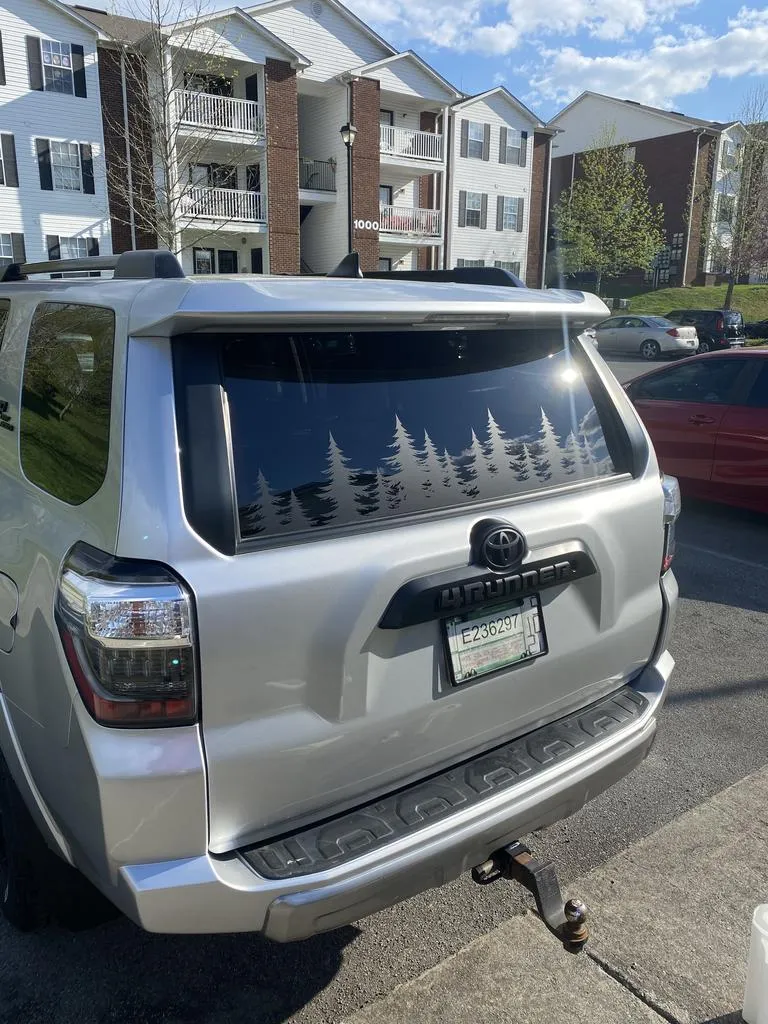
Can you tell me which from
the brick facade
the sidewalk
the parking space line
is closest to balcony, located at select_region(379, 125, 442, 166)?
the brick facade

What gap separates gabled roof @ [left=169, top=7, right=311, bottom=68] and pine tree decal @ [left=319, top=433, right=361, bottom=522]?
1077 inches

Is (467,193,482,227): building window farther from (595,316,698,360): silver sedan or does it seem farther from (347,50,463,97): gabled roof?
(595,316,698,360): silver sedan

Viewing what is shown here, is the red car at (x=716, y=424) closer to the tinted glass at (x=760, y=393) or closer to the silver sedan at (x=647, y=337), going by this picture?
the tinted glass at (x=760, y=393)

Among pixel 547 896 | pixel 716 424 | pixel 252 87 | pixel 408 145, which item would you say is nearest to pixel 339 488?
pixel 547 896

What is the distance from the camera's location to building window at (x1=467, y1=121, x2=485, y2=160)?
1441 inches

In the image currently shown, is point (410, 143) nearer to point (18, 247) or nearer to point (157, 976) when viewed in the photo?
point (18, 247)

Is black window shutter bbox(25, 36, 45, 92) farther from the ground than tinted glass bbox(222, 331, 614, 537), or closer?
farther from the ground

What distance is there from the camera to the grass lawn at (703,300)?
44.1 m

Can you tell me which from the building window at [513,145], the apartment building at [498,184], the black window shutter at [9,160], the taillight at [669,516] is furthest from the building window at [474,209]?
the taillight at [669,516]

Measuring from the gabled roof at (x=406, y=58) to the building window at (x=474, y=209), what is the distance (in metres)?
4.48

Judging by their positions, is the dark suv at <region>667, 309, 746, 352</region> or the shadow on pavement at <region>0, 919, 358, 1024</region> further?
the dark suv at <region>667, 309, 746, 352</region>

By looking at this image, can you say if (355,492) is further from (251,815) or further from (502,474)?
(251,815)

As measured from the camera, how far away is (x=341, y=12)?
3070cm

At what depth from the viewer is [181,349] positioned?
188 cm
